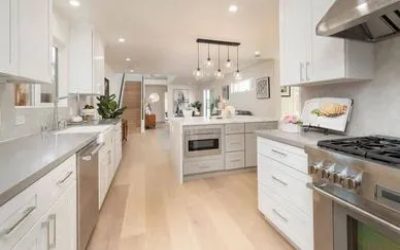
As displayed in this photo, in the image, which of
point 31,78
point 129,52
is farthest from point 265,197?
point 129,52

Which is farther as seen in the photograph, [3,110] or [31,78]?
Result: [3,110]

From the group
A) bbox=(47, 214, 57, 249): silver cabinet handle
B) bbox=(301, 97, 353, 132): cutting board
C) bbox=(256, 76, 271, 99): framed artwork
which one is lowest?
bbox=(47, 214, 57, 249): silver cabinet handle

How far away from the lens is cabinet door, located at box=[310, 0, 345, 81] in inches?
66.8

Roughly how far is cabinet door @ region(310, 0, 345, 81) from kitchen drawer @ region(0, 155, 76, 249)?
1.97 metres

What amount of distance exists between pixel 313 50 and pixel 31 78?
2189mm

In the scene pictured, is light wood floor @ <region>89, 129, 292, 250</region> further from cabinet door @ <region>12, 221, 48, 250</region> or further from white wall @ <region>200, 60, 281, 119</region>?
white wall @ <region>200, 60, 281, 119</region>

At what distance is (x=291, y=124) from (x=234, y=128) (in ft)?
5.90

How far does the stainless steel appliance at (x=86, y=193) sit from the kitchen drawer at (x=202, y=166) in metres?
1.77

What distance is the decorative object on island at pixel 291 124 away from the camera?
2.29 metres

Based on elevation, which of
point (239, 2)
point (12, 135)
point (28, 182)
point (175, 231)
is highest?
point (239, 2)

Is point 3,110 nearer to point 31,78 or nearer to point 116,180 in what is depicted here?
point 31,78

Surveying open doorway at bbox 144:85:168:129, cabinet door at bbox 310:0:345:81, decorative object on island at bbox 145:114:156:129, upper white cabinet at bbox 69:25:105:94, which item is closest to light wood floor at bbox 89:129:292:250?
cabinet door at bbox 310:0:345:81

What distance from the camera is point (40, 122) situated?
250cm

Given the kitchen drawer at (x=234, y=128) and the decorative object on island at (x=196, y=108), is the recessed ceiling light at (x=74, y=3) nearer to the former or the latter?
the kitchen drawer at (x=234, y=128)
